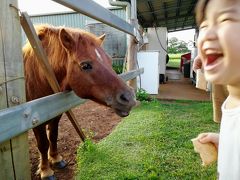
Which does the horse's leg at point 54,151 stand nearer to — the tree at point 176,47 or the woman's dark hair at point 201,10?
the woman's dark hair at point 201,10

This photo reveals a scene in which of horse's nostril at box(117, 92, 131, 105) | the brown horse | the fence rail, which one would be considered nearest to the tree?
the brown horse

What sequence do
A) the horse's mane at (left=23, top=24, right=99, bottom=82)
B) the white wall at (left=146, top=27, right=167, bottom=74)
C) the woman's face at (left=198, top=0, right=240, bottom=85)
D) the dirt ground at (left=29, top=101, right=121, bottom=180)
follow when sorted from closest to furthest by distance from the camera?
1. the woman's face at (left=198, top=0, right=240, bottom=85)
2. the horse's mane at (left=23, top=24, right=99, bottom=82)
3. the dirt ground at (left=29, top=101, right=121, bottom=180)
4. the white wall at (left=146, top=27, right=167, bottom=74)

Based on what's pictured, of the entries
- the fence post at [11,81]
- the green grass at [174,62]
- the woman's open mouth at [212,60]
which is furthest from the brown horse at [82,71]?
the green grass at [174,62]

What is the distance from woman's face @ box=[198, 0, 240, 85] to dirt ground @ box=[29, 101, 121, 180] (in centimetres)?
239

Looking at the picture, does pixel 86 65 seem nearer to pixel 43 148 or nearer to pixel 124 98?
pixel 124 98

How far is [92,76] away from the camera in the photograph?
2074mm

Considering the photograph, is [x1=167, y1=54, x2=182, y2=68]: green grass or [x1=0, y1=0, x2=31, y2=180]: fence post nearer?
[x1=0, y1=0, x2=31, y2=180]: fence post

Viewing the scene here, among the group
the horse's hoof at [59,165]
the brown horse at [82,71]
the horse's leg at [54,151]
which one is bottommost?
the horse's hoof at [59,165]

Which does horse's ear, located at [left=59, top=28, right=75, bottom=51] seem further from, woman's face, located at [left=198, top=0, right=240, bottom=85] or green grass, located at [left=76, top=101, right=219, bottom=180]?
woman's face, located at [left=198, top=0, right=240, bottom=85]

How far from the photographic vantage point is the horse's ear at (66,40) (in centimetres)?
210

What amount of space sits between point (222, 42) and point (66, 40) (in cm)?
158

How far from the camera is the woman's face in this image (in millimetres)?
766

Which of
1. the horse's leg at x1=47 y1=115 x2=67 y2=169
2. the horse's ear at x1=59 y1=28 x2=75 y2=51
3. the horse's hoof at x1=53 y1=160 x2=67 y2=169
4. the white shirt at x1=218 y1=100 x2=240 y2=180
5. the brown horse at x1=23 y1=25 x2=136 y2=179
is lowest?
the horse's hoof at x1=53 y1=160 x2=67 y2=169

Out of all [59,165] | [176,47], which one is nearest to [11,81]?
[59,165]
